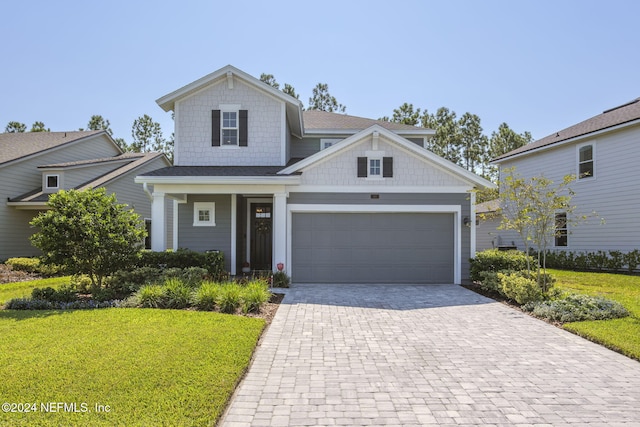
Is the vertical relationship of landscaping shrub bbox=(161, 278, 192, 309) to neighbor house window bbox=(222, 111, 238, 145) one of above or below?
below

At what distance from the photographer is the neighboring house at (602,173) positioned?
15188mm

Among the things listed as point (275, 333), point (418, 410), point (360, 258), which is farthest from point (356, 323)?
point (360, 258)

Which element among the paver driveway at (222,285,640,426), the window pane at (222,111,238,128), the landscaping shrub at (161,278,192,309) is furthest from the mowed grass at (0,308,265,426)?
the window pane at (222,111,238,128)

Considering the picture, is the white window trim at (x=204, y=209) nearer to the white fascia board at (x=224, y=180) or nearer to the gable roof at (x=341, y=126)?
the white fascia board at (x=224, y=180)

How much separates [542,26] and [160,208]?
42.5 ft

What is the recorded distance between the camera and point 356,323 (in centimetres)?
744

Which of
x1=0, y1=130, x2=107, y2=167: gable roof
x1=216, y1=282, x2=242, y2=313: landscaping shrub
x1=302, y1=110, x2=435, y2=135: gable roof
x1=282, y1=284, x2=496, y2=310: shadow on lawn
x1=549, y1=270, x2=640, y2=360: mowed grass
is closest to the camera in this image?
x1=549, y1=270, x2=640, y2=360: mowed grass

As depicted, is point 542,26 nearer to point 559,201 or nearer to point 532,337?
point 559,201

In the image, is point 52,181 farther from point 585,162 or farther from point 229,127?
point 585,162

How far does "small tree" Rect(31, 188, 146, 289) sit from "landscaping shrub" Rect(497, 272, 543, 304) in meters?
9.38

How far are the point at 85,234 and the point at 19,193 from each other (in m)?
12.0

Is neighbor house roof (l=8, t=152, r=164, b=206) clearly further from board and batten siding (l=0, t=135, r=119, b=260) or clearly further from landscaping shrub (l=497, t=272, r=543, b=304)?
landscaping shrub (l=497, t=272, r=543, b=304)

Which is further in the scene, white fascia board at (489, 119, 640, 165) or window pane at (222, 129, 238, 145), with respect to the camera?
white fascia board at (489, 119, 640, 165)

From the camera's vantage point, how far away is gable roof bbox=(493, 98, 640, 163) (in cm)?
1538
